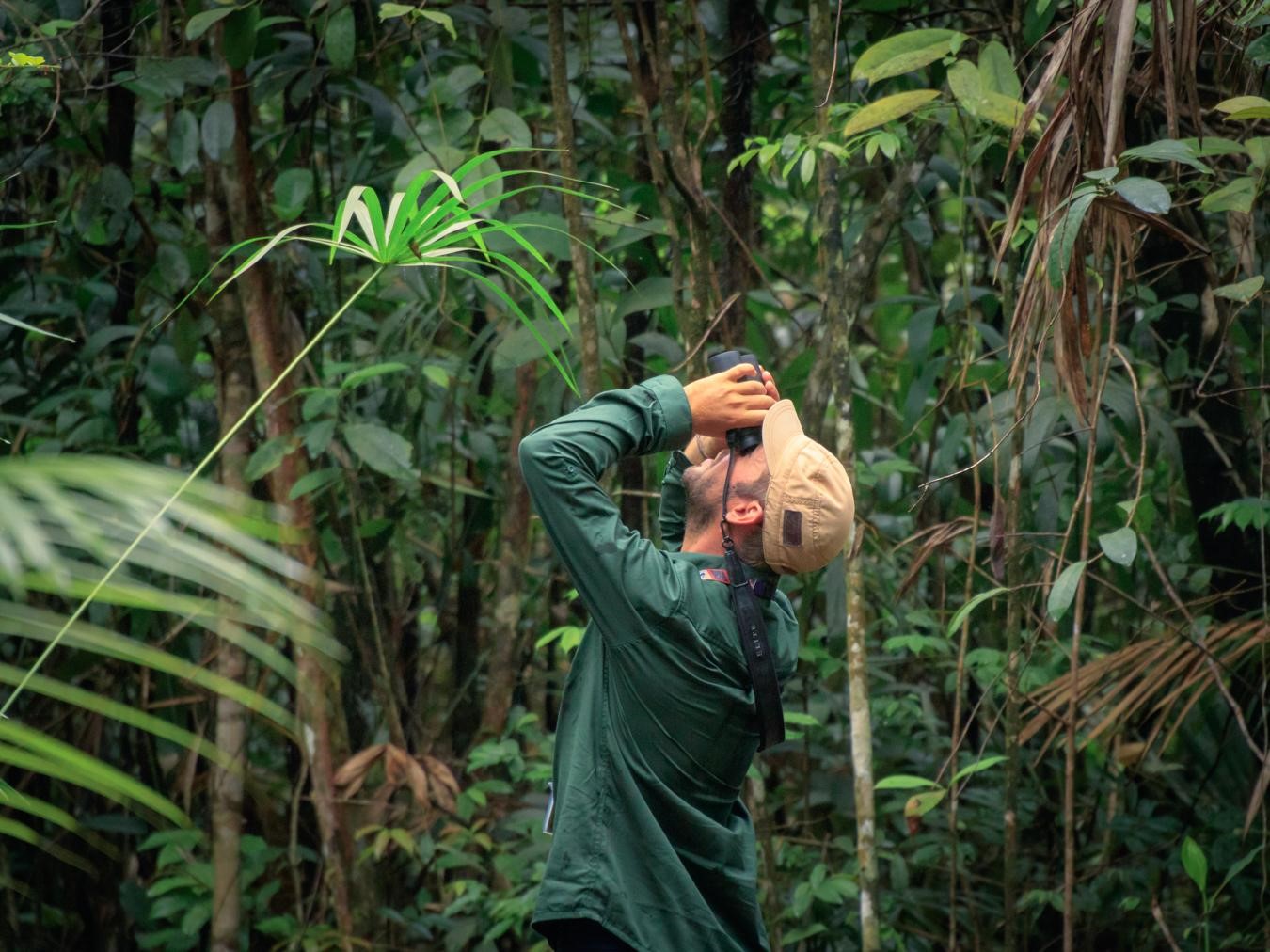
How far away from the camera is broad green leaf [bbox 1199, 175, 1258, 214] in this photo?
249 cm

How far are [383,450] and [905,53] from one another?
4.54 ft

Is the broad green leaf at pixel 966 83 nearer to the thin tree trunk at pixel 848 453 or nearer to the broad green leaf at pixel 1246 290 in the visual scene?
the thin tree trunk at pixel 848 453

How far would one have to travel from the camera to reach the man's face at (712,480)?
6.71ft

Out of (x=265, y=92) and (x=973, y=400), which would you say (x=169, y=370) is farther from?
(x=973, y=400)

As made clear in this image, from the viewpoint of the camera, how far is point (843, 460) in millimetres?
2816

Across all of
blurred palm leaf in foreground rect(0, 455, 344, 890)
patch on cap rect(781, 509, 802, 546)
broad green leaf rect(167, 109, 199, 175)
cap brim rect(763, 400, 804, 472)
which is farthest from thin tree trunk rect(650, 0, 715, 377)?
blurred palm leaf in foreground rect(0, 455, 344, 890)

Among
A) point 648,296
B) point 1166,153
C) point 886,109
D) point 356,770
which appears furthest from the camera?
point 356,770

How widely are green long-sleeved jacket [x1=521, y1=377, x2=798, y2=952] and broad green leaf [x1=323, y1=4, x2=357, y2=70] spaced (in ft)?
5.01

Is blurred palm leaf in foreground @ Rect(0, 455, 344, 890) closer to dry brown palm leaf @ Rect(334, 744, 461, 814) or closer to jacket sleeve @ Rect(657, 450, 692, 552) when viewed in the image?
jacket sleeve @ Rect(657, 450, 692, 552)

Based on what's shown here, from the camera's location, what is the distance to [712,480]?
2.10m

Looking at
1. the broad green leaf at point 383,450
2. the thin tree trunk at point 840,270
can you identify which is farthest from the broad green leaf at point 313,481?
the thin tree trunk at point 840,270

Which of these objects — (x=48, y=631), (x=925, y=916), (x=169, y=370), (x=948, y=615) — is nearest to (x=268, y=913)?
(x=169, y=370)

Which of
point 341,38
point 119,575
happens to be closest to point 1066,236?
point 119,575

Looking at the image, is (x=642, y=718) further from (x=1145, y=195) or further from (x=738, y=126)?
(x=738, y=126)
